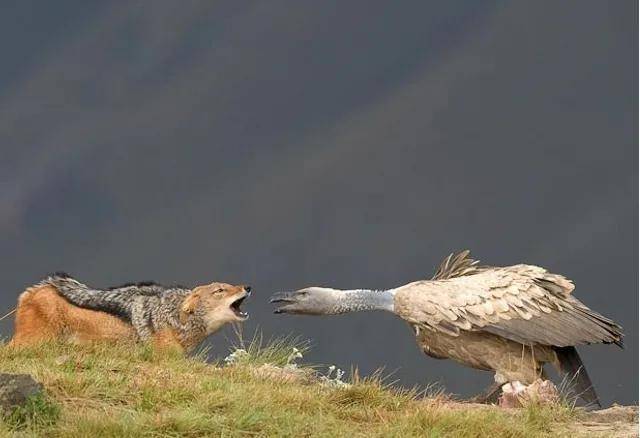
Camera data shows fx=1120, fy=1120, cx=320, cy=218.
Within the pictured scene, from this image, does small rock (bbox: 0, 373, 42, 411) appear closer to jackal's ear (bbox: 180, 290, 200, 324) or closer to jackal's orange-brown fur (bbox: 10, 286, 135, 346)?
jackal's orange-brown fur (bbox: 10, 286, 135, 346)

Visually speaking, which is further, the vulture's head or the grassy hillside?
the vulture's head

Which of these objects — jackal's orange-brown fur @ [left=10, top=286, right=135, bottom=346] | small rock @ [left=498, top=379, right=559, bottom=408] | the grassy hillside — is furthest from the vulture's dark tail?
jackal's orange-brown fur @ [left=10, top=286, right=135, bottom=346]

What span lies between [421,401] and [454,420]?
3.92 ft

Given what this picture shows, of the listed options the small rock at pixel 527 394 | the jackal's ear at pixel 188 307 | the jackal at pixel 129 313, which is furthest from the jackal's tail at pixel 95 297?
the small rock at pixel 527 394

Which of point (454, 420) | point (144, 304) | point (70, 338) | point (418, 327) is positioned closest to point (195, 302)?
point (144, 304)

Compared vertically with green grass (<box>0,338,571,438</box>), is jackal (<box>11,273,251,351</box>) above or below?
above

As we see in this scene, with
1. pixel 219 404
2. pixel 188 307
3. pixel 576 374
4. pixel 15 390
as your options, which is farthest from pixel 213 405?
pixel 576 374

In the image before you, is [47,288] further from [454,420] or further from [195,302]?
[454,420]

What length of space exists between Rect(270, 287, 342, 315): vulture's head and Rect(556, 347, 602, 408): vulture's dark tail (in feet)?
9.37

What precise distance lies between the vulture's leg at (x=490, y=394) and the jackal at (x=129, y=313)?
2.96 metres

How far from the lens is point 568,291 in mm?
14148

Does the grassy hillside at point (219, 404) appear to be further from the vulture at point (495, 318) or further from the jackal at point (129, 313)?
the vulture at point (495, 318)

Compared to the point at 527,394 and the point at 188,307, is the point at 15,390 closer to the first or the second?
the point at 188,307

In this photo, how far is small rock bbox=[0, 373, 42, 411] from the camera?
345 inches
